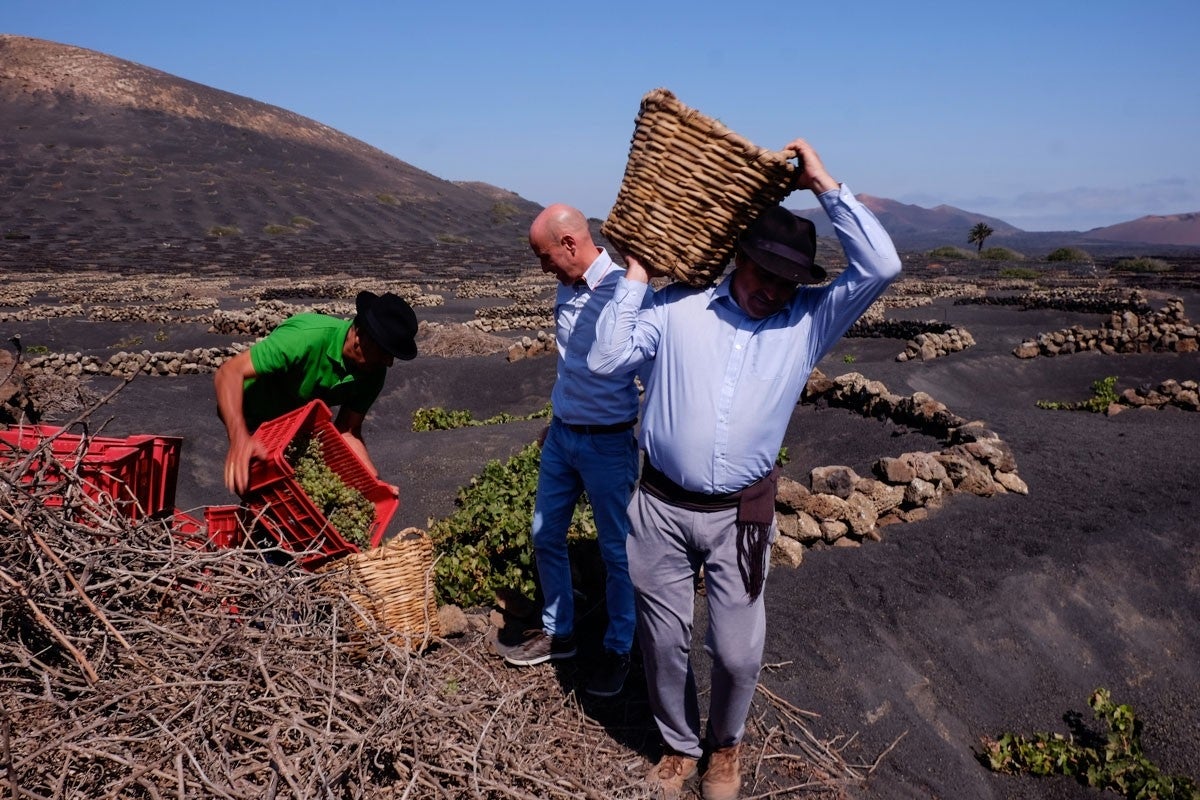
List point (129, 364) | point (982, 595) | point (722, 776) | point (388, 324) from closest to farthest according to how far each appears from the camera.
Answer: point (722, 776)
point (388, 324)
point (982, 595)
point (129, 364)

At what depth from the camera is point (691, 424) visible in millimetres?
3020

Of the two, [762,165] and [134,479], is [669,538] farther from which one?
[134,479]

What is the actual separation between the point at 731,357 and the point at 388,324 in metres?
1.54

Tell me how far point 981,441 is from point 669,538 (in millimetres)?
5712

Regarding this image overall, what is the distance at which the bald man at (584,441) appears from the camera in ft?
12.3

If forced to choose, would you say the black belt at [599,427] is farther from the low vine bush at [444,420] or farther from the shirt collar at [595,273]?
the low vine bush at [444,420]

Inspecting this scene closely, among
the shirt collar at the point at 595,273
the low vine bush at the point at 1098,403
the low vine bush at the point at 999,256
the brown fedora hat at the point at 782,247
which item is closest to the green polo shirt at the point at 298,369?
the shirt collar at the point at 595,273

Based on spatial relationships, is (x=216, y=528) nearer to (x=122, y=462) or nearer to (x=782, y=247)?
(x=122, y=462)

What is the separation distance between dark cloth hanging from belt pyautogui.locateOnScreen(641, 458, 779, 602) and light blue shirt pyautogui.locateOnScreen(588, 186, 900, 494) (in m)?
0.05

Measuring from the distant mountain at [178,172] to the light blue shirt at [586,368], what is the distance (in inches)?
2403

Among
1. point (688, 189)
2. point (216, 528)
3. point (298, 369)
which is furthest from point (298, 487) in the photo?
point (688, 189)

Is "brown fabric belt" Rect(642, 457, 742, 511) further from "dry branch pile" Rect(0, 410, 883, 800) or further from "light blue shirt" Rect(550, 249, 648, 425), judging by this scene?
"dry branch pile" Rect(0, 410, 883, 800)

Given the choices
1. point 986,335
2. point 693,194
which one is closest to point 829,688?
point 693,194

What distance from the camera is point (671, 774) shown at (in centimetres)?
338
